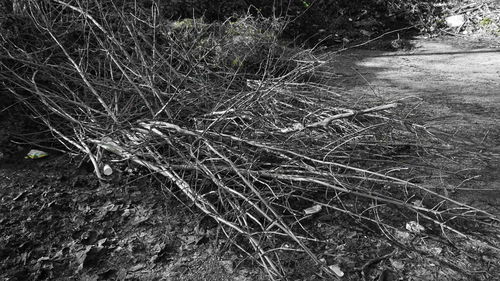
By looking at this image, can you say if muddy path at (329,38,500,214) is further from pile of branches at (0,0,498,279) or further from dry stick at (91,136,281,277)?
dry stick at (91,136,281,277)

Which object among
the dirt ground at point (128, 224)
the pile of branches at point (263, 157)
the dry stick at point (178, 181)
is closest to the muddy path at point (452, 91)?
the dirt ground at point (128, 224)

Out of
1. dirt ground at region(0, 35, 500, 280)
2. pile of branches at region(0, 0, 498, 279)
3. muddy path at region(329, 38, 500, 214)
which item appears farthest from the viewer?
muddy path at region(329, 38, 500, 214)

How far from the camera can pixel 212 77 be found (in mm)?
3586

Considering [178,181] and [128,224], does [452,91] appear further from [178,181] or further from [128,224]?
[128,224]

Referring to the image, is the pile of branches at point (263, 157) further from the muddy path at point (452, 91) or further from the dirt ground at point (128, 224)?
the muddy path at point (452, 91)

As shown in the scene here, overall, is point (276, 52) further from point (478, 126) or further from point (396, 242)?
point (396, 242)

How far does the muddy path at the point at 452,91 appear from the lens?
2256mm

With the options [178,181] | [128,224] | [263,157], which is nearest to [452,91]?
[263,157]

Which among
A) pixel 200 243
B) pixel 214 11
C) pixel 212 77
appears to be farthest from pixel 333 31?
pixel 200 243

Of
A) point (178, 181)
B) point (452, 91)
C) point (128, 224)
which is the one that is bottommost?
point (452, 91)

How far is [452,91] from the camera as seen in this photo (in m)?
3.74

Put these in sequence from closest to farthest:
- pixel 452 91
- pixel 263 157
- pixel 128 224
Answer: pixel 128 224, pixel 263 157, pixel 452 91

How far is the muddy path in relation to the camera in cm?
226

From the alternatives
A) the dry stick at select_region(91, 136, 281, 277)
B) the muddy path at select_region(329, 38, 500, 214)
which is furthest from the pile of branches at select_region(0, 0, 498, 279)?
the muddy path at select_region(329, 38, 500, 214)
